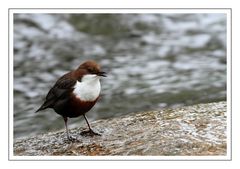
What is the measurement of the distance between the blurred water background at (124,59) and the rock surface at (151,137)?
169 centimetres

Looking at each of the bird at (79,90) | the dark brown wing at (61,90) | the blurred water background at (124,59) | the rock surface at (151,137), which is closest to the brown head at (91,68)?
the bird at (79,90)

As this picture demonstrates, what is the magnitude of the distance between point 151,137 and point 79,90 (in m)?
0.65

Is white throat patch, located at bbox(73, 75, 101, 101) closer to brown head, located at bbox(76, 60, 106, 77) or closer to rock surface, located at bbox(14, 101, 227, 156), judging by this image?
brown head, located at bbox(76, 60, 106, 77)

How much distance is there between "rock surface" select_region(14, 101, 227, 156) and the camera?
429 cm

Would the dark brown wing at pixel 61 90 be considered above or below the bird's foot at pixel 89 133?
above

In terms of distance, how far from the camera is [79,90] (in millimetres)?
4305

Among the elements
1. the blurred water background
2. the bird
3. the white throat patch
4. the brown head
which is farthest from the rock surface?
the blurred water background

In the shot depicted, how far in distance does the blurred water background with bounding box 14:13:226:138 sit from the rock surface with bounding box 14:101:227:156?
5.54 feet

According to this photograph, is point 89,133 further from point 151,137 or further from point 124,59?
point 124,59

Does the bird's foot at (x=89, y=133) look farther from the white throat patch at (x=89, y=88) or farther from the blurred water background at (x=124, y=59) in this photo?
the blurred water background at (x=124, y=59)

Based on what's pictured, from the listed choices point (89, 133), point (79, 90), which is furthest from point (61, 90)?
point (89, 133)

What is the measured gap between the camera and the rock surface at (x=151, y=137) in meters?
4.29
